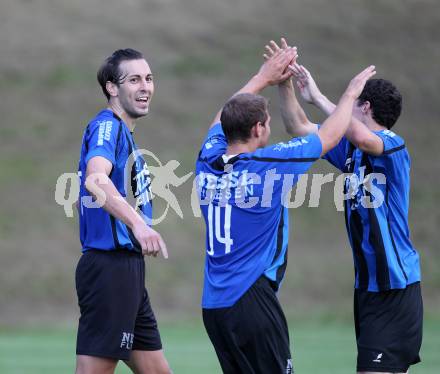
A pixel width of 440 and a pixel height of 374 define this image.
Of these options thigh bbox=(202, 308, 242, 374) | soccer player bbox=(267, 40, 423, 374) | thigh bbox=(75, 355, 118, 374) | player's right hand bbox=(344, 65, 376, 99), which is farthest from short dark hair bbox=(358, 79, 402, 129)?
thigh bbox=(75, 355, 118, 374)

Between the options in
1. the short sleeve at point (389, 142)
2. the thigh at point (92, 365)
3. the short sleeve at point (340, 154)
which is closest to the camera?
the thigh at point (92, 365)

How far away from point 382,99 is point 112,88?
5.34 ft

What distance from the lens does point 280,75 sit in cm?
569

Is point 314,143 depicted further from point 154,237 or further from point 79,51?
point 79,51

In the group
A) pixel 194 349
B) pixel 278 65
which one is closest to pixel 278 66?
pixel 278 65

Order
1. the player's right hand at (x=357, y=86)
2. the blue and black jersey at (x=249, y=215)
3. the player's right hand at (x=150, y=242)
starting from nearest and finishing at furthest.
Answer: the player's right hand at (x=150, y=242) < the blue and black jersey at (x=249, y=215) < the player's right hand at (x=357, y=86)

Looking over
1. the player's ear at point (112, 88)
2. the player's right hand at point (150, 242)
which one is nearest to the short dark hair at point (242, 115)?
the player's right hand at point (150, 242)

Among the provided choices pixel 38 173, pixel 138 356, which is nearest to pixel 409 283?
pixel 138 356

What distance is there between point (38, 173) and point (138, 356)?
13.0m

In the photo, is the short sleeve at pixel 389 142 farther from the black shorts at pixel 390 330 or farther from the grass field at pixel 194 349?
the grass field at pixel 194 349

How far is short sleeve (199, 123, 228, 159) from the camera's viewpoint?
5.37m

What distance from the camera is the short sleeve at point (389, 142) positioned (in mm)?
5734

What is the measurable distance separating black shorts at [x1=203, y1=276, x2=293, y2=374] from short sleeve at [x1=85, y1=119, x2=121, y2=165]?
1.11 metres

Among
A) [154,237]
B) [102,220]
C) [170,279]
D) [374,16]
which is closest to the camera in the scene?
[154,237]
